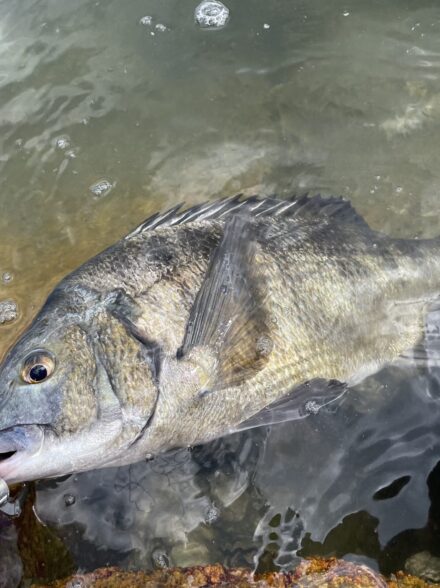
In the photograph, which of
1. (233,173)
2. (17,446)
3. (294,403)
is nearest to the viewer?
(17,446)

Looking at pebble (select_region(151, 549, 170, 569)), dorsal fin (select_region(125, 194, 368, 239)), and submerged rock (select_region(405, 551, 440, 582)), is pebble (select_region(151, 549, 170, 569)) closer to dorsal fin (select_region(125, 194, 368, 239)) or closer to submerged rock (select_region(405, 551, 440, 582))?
submerged rock (select_region(405, 551, 440, 582))

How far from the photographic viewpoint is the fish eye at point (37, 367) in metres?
2.55

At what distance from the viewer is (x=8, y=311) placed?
4.14 m

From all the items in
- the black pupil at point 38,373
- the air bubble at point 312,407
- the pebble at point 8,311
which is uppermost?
the black pupil at point 38,373

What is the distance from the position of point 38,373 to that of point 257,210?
160cm

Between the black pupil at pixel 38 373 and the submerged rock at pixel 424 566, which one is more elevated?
the black pupil at pixel 38 373

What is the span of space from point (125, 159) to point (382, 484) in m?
3.35

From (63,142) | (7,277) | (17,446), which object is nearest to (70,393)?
(17,446)

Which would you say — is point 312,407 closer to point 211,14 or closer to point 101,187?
point 101,187

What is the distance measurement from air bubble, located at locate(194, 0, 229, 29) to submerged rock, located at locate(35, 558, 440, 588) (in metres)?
5.00

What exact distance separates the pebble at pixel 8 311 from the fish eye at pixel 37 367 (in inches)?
64.5

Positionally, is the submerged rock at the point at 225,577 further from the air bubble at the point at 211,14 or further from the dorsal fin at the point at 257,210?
the air bubble at the point at 211,14

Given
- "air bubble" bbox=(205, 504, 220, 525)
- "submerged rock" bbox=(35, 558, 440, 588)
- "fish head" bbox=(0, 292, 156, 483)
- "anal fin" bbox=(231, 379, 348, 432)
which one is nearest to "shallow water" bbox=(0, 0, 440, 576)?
"air bubble" bbox=(205, 504, 220, 525)

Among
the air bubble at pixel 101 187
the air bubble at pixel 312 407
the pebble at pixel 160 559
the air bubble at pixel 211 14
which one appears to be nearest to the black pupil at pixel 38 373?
the pebble at pixel 160 559
